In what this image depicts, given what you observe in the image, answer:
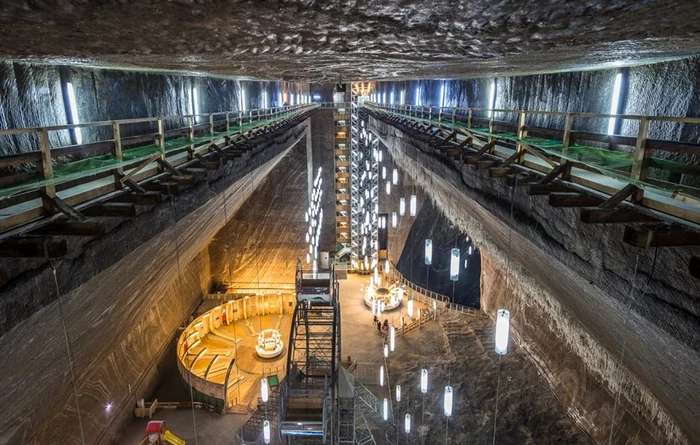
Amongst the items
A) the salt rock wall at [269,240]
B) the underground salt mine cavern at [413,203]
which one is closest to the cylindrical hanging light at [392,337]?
the underground salt mine cavern at [413,203]

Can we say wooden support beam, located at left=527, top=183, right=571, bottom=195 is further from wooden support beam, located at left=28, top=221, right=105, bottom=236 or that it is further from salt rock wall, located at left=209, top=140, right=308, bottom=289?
salt rock wall, located at left=209, top=140, right=308, bottom=289

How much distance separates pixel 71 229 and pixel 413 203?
12.6m

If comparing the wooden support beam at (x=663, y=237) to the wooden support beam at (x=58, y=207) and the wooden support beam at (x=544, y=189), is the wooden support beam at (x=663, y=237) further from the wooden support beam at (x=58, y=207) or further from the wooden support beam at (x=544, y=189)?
the wooden support beam at (x=58, y=207)

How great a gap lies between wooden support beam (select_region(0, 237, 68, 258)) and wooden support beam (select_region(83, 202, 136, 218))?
0.74 metres

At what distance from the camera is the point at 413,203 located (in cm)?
1436

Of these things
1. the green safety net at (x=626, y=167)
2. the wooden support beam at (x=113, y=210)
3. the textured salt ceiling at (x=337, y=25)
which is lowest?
the wooden support beam at (x=113, y=210)

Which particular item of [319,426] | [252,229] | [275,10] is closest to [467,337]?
[319,426]

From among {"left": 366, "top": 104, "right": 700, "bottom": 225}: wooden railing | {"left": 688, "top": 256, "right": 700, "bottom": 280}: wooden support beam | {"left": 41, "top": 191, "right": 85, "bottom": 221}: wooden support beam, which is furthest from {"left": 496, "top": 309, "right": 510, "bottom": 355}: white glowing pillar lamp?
{"left": 41, "top": 191, "right": 85, "bottom": 221}: wooden support beam

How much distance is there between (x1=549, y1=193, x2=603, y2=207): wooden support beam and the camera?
2740 mm

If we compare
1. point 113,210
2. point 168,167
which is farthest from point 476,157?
point 113,210

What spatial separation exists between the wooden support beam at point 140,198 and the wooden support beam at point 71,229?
2.56 ft

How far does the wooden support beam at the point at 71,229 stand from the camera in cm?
226

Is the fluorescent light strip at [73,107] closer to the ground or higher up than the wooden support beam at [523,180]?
higher up

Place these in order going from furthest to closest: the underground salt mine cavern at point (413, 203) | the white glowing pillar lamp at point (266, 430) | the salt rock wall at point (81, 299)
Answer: the white glowing pillar lamp at point (266, 430)
the salt rock wall at point (81, 299)
the underground salt mine cavern at point (413, 203)
